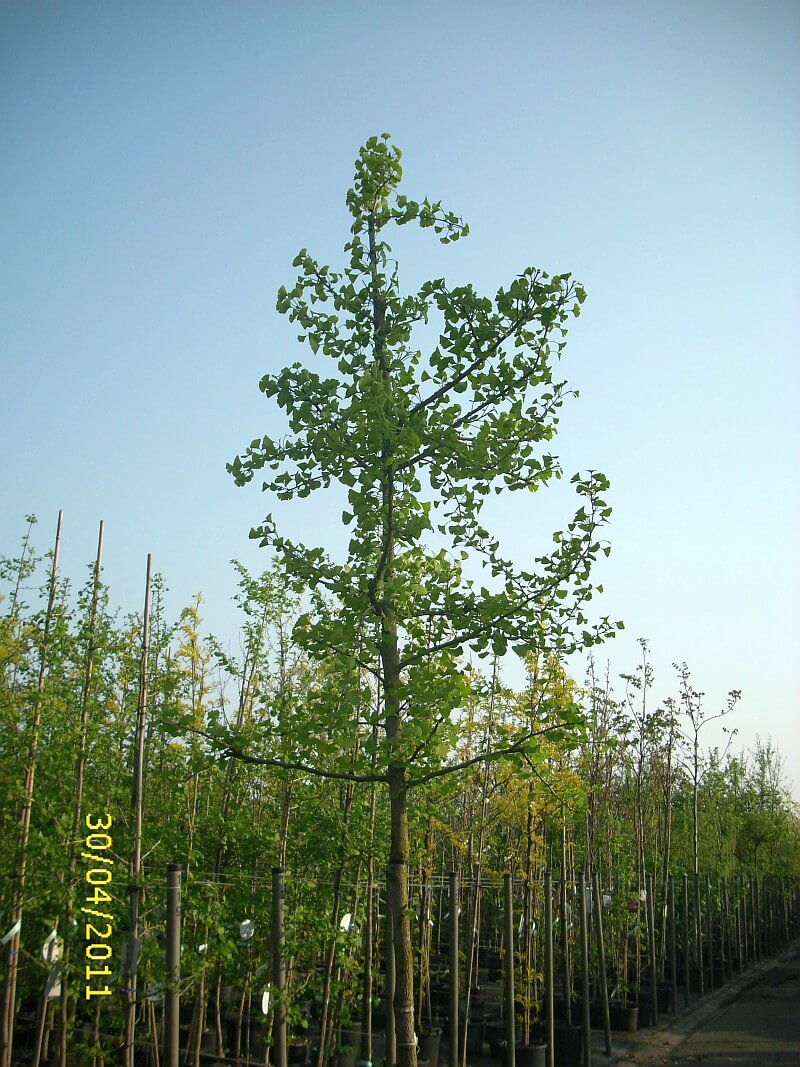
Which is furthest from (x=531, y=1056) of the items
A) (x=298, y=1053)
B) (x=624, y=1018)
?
(x=624, y=1018)

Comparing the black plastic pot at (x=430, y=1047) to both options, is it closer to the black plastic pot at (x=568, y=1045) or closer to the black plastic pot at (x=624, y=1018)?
the black plastic pot at (x=568, y=1045)

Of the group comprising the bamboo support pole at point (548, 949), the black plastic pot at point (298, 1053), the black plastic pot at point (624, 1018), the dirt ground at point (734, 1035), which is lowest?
the dirt ground at point (734, 1035)

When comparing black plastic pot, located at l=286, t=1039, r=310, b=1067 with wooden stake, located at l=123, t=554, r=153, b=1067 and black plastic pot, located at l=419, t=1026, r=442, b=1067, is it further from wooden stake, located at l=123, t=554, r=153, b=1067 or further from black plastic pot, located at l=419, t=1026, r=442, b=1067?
wooden stake, located at l=123, t=554, r=153, b=1067

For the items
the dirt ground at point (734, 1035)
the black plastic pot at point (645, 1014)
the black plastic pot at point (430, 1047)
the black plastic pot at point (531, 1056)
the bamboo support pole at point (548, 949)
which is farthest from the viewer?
the black plastic pot at point (645, 1014)

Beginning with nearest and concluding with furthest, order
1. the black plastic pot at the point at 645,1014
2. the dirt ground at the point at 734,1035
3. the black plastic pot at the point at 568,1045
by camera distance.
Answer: the black plastic pot at the point at 568,1045 → the dirt ground at the point at 734,1035 → the black plastic pot at the point at 645,1014

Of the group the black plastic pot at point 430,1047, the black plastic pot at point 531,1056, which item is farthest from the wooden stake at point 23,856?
the black plastic pot at point 531,1056

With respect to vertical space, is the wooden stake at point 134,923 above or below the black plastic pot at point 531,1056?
above

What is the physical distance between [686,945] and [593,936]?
2.09 m

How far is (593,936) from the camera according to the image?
1510 centimetres

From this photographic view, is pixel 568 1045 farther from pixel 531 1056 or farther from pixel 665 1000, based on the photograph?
pixel 665 1000

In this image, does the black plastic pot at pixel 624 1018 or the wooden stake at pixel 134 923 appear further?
the black plastic pot at pixel 624 1018

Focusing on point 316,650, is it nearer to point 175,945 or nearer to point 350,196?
point 175,945
